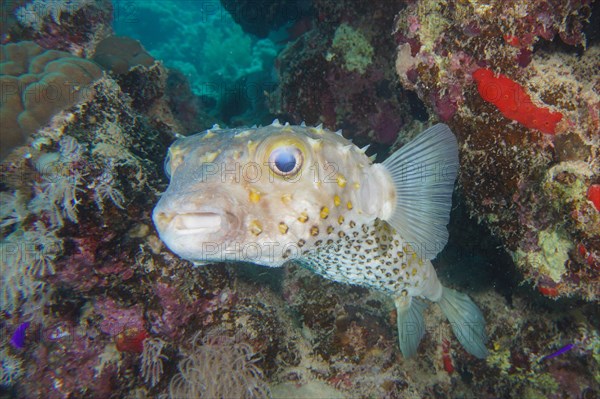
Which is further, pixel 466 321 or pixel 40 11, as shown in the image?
pixel 40 11

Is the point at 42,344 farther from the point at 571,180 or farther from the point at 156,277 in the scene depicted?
the point at 571,180

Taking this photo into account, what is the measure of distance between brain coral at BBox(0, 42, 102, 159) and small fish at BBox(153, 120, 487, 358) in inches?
107

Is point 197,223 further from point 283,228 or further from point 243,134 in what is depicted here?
point 243,134

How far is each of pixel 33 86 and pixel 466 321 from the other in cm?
669

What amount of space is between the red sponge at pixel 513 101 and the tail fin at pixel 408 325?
234cm

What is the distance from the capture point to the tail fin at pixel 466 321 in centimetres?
446

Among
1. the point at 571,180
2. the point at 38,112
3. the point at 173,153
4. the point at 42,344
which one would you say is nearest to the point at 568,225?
the point at 571,180

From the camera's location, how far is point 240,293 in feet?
13.5

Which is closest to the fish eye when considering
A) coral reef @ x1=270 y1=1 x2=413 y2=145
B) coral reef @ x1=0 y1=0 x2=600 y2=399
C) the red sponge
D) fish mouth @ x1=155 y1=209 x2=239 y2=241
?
fish mouth @ x1=155 y1=209 x2=239 y2=241

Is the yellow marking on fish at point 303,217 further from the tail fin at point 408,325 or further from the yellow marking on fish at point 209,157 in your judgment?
the tail fin at point 408,325

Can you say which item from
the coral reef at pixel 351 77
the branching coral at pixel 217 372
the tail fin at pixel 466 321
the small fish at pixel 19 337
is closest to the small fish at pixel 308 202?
the tail fin at pixel 466 321

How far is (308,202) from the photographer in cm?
245

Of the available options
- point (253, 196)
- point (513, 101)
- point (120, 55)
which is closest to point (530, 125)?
point (513, 101)

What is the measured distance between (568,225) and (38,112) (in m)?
5.96
